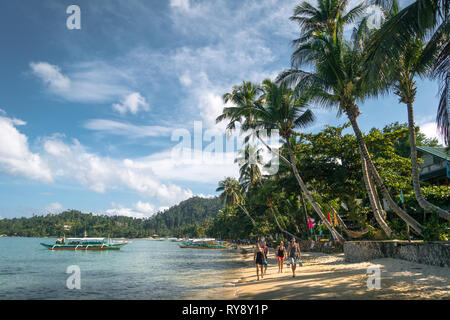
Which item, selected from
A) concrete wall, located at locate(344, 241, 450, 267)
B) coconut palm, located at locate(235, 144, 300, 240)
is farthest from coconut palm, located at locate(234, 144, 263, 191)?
concrete wall, located at locate(344, 241, 450, 267)

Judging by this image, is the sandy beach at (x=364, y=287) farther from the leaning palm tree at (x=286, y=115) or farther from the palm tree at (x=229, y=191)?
the palm tree at (x=229, y=191)

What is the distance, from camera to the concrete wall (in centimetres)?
1153

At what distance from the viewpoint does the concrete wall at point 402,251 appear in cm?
1153

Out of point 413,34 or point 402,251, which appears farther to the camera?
point 402,251

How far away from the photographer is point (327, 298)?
884cm

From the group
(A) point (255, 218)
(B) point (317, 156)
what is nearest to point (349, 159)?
(B) point (317, 156)

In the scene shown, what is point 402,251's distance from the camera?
47.8 feet

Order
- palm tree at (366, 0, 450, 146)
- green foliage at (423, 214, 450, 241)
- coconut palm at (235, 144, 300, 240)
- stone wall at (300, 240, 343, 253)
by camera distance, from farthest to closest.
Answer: coconut palm at (235, 144, 300, 240) < stone wall at (300, 240, 343, 253) < green foliage at (423, 214, 450, 241) < palm tree at (366, 0, 450, 146)

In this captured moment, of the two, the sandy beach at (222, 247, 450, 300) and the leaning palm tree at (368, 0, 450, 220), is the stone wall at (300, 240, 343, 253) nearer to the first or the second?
the sandy beach at (222, 247, 450, 300)

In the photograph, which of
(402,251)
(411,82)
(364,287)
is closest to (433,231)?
(402,251)

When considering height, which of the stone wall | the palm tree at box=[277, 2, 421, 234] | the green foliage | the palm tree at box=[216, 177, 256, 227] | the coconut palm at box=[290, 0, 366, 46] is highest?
the coconut palm at box=[290, 0, 366, 46]

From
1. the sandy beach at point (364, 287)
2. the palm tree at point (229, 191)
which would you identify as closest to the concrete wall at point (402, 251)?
the sandy beach at point (364, 287)

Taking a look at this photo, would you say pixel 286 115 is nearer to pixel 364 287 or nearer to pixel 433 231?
pixel 433 231
